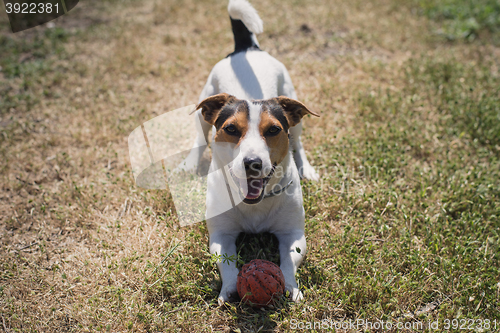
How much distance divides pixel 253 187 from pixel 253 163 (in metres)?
0.30

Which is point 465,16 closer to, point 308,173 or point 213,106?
point 308,173

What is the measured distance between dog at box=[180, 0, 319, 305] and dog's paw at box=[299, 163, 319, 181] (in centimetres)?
74

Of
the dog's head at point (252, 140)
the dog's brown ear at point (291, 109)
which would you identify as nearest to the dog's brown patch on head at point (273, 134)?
the dog's head at point (252, 140)

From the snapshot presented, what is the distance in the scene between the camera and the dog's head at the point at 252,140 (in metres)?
2.79

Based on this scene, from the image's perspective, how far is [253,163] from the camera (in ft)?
8.96

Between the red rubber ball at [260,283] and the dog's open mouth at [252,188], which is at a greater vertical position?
the dog's open mouth at [252,188]

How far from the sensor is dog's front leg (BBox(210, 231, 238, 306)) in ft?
9.62

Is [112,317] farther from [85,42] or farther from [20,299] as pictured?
[85,42]

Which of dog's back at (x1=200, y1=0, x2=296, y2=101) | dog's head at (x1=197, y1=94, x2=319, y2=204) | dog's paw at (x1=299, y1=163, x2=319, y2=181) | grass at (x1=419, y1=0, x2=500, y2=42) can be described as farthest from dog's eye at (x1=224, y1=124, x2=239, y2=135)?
grass at (x1=419, y1=0, x2=500, y2=42)

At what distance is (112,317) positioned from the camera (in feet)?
9.45

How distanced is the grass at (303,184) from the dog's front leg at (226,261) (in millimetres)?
93

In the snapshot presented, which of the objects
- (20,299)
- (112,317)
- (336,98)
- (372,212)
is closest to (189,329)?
(112,317)

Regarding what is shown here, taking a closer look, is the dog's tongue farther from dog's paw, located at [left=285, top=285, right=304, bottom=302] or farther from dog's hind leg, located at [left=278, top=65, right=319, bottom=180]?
dog's hind leg, located at [left=278, top=65, right=319, bottom=180]

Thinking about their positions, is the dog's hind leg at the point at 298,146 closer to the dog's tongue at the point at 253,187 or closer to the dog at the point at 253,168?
the dog at the point at 253,168
